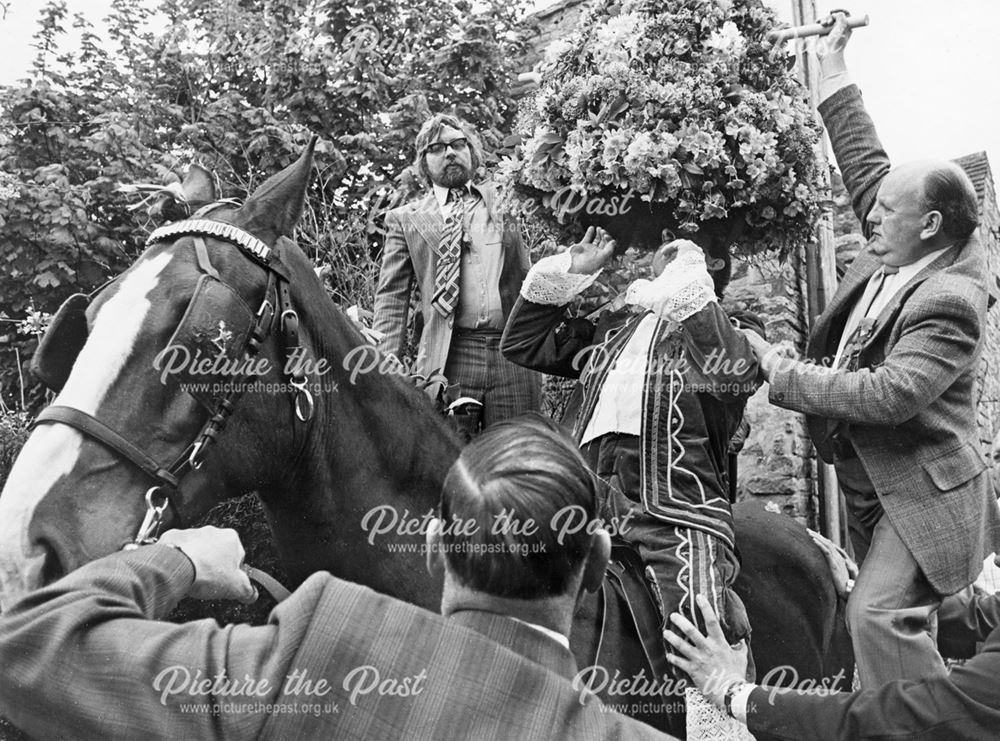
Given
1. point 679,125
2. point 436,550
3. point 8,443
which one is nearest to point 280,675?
point 436,550

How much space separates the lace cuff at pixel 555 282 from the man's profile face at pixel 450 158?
1.27 m

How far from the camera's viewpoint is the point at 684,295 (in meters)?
3.11

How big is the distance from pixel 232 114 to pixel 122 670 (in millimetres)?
8630

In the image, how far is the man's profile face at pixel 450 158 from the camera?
4.63 m

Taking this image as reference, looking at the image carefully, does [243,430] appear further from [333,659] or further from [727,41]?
[727,41]

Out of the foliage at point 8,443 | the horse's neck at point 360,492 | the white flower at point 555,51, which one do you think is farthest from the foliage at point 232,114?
the horse's neck at point 360,492

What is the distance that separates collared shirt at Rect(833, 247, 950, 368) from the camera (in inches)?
131

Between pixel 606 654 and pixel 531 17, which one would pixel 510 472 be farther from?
pixel 531 17

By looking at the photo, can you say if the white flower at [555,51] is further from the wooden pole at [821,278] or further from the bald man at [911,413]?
the wooden pole at [821,278]

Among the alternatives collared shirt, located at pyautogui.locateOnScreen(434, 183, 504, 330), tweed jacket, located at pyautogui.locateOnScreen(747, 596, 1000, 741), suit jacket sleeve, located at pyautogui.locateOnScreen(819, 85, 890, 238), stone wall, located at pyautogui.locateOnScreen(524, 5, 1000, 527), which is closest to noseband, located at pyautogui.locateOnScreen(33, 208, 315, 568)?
tweed jacket, located at pyautogui.locateOnScreen(747, 596, 1000, 741)

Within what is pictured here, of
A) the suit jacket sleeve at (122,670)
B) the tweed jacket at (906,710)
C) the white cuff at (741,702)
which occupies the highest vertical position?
the suit jacket sleeve at (122,670)

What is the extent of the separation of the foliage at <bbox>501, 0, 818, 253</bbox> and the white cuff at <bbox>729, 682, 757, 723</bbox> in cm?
162

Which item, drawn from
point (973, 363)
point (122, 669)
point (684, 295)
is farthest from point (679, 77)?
point (122, 669)

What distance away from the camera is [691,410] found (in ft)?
10.5
